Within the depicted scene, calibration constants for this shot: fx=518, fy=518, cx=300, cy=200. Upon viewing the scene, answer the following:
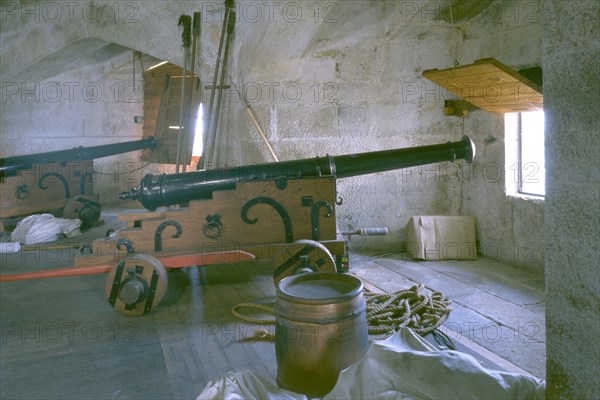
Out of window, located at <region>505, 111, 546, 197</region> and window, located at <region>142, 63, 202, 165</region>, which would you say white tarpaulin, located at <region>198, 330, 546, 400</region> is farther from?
window, located at <region>142, 63, 202, 165</region>

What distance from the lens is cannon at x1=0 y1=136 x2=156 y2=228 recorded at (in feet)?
19.5

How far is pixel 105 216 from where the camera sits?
7.75 meters

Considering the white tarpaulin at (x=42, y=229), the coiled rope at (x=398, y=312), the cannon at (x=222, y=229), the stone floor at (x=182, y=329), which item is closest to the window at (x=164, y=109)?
the white tarpaulin at (x=42, y=229)

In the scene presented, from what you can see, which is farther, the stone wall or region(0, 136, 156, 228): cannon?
region(0, 136, 156, 228): cannon

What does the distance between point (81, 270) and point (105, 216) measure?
4.69 metres

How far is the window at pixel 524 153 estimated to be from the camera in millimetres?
4453

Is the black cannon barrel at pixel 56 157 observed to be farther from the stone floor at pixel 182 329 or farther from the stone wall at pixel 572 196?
the stone wall at pixel 572 196

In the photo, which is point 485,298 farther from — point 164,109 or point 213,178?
point 164,109

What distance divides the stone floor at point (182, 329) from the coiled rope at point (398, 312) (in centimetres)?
7

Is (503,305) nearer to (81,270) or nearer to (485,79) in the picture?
(485,79)

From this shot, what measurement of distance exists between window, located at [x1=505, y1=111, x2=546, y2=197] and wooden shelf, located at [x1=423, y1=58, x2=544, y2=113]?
292 millimetres

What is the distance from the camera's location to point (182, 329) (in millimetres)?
3049

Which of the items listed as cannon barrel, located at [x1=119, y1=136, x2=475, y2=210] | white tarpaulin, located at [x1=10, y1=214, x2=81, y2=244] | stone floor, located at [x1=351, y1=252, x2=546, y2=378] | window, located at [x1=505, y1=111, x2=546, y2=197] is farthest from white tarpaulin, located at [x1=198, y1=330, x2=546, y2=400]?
white tarpaulin, located at [x1=10, y1=214, x2=81, y2=244]

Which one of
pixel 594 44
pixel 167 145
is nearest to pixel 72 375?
pixel 594 44
